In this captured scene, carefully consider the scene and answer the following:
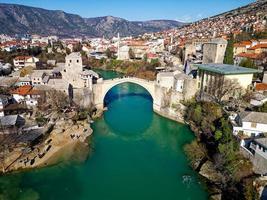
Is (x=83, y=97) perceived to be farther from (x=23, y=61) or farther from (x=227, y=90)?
(x=23, y=61)

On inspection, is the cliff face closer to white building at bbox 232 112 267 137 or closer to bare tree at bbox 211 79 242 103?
bare tree at bbox 211 79 242 103

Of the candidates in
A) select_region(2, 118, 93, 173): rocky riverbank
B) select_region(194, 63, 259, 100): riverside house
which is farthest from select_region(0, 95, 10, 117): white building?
select_region(194, 63, 259, 100): riverside house

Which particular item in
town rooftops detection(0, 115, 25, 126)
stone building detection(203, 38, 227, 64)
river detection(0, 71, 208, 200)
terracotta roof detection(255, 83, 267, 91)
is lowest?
river detection(0, 71, 208, 200)

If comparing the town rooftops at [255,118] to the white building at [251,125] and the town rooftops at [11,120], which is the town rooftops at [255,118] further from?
the town rooftops at [11,120]

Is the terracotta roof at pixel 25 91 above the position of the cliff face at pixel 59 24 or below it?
below

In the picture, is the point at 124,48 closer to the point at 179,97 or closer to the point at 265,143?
the point at 179,97

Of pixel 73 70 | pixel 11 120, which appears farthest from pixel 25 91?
pixel 11 120

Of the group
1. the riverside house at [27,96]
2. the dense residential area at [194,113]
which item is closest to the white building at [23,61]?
the dense residential area at [194,113]
